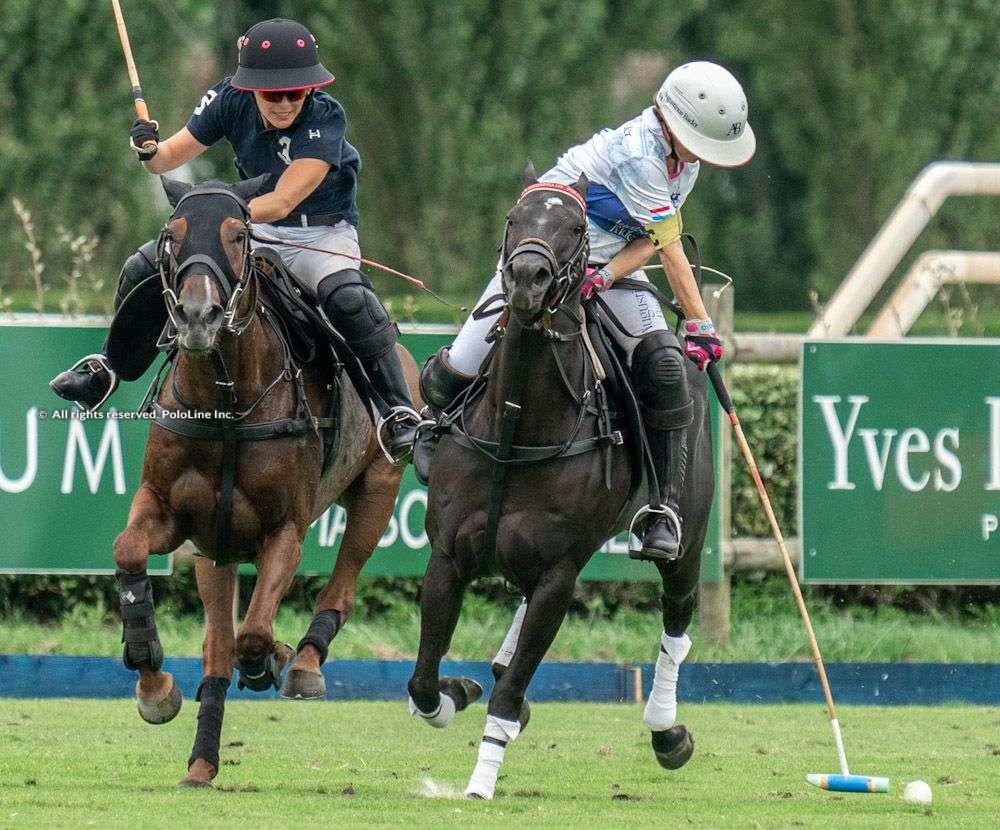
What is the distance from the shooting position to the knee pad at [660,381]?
7570 mm

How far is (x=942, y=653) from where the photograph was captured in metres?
10.3

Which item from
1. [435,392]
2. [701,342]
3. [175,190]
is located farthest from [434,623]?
[175,190]

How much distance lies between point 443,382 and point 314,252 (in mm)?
893

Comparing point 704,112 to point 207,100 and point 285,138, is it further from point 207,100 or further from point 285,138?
point 207,100

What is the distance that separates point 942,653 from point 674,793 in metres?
3.28

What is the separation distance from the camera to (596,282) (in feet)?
24.3

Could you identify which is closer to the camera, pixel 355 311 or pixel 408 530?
pixel 355 311

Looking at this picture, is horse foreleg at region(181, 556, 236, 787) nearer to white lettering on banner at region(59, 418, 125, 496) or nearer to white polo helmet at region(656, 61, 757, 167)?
white lettering on banner at region(59, 418, 125, 496)

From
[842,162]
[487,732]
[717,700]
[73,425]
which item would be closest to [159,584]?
[73,425]

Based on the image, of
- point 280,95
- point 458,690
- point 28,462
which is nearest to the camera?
point 280,95

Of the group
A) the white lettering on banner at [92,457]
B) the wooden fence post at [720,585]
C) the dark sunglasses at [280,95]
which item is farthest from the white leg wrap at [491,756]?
the wooden fence post at [720,585]

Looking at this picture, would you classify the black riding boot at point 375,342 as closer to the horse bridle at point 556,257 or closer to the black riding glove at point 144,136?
the black riding glove at point 144,136

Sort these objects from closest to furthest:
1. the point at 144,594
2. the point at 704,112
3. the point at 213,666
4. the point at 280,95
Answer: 1. the point at 144,594
2. the point at 213,666
3. the point at 704,112
4. the point at 280,95

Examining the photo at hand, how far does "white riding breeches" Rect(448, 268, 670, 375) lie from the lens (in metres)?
7.51
